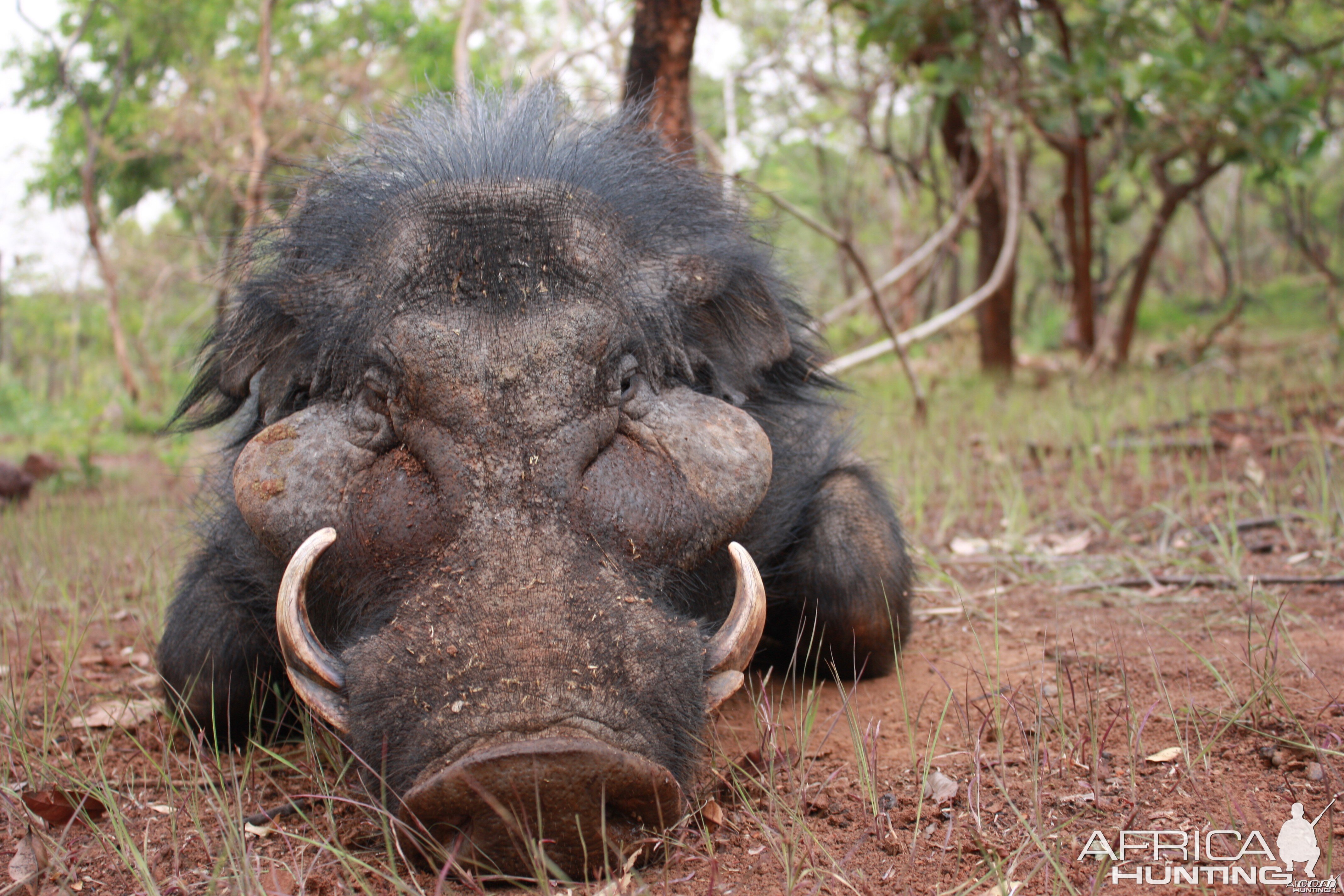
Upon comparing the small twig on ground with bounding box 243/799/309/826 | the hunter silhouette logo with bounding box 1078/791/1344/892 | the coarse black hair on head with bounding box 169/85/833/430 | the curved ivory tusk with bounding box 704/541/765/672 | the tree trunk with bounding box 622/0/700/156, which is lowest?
the small twig on ground with bounding box 243/799/309/826

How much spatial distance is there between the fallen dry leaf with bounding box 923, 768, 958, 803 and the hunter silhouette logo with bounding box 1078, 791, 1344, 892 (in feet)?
0.85

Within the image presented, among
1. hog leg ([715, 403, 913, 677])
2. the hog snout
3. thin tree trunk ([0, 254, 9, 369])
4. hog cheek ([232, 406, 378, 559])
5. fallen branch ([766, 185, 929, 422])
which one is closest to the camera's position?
the hog snout

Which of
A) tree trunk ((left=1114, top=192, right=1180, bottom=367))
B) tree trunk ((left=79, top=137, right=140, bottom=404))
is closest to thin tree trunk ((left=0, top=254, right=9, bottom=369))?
tree trunk ((left=79, top=137, right=140, bottom=404))

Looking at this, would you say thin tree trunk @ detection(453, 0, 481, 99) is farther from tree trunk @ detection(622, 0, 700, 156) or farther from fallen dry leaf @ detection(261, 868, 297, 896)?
fallen dry leaf @ detection(261, 868, 297, 896)

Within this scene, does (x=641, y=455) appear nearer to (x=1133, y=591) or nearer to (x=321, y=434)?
(x=321, y=434)

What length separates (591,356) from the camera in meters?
1.92

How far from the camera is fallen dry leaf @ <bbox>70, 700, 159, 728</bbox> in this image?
7.89 ft

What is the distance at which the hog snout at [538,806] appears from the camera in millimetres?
1376

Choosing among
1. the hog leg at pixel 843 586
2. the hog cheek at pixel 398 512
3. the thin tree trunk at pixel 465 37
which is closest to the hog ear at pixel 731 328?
the hog leg at pixel 843 586

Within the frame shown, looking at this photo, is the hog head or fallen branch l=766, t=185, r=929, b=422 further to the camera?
fallen branch l=766, t=185, r=929, b=422

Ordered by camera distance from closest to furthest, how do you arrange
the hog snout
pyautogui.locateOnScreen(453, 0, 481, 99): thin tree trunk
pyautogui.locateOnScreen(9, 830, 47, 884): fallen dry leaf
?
the hog snout
pyautogui.locateOnScreen(9, 830, 47, 884): fallen dry leaf
pyautogui.locateOnScreen(453, 0, 481, 99): thin tree trunk

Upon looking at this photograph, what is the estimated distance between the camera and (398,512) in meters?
1.79

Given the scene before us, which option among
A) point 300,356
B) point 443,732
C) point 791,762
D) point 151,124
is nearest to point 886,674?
point 791,762

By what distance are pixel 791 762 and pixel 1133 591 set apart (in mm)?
1555
